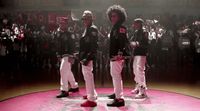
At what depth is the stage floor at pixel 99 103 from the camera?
7.87 m

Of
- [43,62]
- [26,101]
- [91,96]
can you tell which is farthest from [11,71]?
[91,96]

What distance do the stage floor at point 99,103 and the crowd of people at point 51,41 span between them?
4.30 metres

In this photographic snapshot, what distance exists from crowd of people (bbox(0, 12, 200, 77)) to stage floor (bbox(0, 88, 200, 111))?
14.1 ft

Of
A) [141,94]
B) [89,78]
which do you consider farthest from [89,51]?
[141,94]

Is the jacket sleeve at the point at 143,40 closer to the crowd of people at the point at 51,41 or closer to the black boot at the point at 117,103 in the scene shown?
the black boot at the point at 117,103

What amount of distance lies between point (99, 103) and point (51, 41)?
6232 mm

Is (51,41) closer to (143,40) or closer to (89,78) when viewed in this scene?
(143,40)

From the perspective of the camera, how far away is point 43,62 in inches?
581

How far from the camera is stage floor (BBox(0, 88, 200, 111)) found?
25.8 ft

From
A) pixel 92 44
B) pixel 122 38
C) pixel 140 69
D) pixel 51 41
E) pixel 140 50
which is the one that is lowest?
pixel 140 69

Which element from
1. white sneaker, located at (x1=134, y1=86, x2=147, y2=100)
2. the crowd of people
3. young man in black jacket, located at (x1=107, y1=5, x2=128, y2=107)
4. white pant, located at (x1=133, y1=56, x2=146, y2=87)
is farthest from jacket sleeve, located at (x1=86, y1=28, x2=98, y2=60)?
the crowd of people

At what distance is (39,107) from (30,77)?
4932 millimetres

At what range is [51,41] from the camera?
556 inches

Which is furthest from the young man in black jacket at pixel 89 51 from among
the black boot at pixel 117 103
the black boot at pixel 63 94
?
the black boot at pixel 63 94
